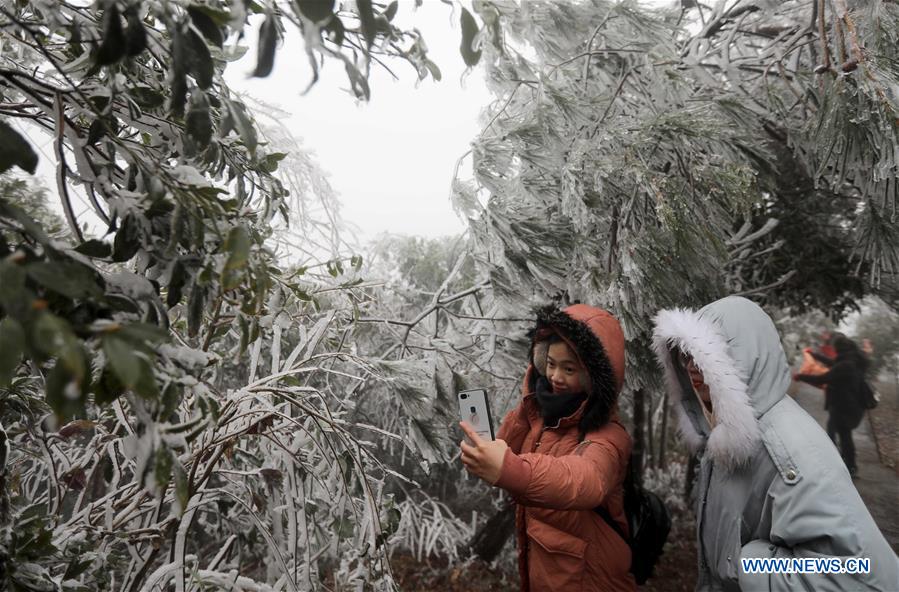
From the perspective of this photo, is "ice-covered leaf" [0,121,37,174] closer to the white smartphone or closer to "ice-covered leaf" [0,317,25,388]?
"ice-covered leaf" [0,317,25,388]

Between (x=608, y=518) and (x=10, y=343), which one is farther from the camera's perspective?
(x=608, y=518)

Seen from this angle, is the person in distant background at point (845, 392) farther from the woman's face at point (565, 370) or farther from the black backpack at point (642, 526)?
the woman's face at point (565, 370)

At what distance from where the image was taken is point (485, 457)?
1297 mm

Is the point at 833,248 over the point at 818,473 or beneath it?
over

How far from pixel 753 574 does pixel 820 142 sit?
1.33 metres

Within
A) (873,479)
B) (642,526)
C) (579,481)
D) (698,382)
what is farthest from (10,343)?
(873,479)

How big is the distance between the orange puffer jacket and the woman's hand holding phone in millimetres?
18

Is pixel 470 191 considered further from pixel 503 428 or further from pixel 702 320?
pixel 702 320

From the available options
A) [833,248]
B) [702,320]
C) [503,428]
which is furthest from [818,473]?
[833,248]

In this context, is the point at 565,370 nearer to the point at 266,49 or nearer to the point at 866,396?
the point at 266,49

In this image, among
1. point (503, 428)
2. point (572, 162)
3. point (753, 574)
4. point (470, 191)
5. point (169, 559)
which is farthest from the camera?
point (470, 191)

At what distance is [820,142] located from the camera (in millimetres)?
1579

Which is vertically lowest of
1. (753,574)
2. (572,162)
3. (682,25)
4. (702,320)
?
(753,574)

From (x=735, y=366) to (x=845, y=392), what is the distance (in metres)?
3.08
